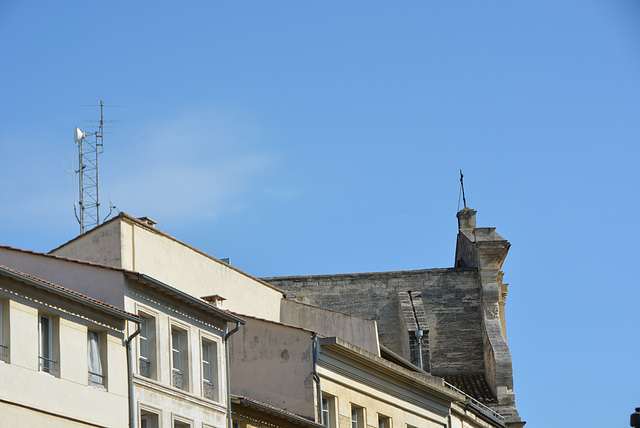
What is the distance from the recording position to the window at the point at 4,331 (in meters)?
24.2

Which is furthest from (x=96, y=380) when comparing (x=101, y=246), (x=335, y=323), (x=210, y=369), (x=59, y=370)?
(x=335, y=323)

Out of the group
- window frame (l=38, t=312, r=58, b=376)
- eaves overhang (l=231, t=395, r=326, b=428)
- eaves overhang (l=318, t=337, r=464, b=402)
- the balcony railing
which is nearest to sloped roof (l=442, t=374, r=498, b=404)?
eaves overhang (l=318, t=337, r=464, b=402)

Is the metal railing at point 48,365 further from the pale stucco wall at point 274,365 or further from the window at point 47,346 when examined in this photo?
the pale stucco wall at point 274,365

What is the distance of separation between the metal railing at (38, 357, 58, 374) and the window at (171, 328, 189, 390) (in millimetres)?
4227

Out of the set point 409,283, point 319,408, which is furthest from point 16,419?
point 409,283

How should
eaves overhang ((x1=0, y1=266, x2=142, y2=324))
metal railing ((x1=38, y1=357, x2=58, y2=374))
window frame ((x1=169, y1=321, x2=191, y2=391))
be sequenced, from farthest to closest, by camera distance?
1. window frame ((x1=169, y1=321, x2=191, y2=391))
2. metal railing ((x1=38, y1=357, x2=58, y2=374))
3. eaves overhang ((x1=0, y1=266, x2=142, y2=324))

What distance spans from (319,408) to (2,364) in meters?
12.5

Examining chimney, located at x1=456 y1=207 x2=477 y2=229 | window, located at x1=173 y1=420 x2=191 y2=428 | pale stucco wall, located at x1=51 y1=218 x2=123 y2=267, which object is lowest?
window, located at x1=173 y1=420 x2=191 y2=428

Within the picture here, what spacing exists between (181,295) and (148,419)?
2.79 m

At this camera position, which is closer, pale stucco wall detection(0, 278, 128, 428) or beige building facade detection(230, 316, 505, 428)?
pale stucco wall detection(0, 278, 128, 428)

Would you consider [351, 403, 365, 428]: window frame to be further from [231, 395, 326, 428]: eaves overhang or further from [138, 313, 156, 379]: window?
[138, 313, 156, 379]: window

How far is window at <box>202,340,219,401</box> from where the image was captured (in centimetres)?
3057

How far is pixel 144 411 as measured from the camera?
2789cm

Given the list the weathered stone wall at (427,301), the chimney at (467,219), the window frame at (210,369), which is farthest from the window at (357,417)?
the chimney at (467,219)
